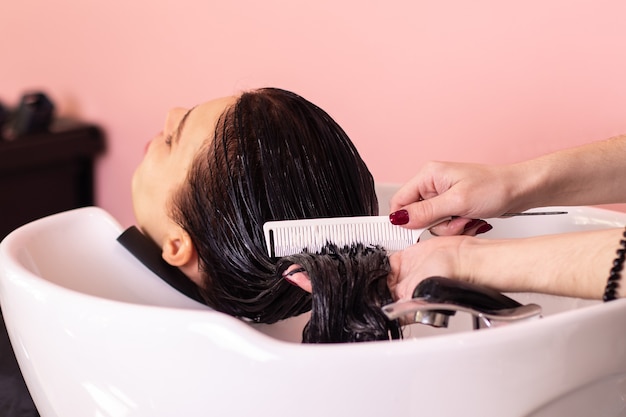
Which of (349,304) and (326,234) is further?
(326,234)

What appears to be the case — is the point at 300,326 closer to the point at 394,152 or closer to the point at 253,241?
the point at 253,241

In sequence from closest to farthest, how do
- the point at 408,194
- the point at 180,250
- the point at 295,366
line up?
the point at 295,366 < the point at 408,194 < the point at 180,250

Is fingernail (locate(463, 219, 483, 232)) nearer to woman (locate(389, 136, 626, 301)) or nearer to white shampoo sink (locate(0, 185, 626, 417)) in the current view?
woman (locate(389, 136, 626, 301))

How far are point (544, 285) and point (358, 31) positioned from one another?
0.92 m

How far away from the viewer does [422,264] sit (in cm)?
86

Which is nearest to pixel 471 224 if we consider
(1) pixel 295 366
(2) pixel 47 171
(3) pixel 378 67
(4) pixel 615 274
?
(4) pixel 615 274

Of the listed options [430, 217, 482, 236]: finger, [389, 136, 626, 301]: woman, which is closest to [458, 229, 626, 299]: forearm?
[389, 136, 626, 301]: woman

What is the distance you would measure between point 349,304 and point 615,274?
27 centimetres

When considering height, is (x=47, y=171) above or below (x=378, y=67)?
below

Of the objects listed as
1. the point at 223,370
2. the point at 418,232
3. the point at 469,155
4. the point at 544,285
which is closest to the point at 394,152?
the point at 469,155

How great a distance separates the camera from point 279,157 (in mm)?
1051

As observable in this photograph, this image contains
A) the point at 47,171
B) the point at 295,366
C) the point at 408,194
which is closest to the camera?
the point at 295,366

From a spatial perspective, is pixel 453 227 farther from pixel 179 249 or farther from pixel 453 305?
pixel 179 249

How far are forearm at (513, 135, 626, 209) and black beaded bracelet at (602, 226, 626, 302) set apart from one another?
0.26 metres
